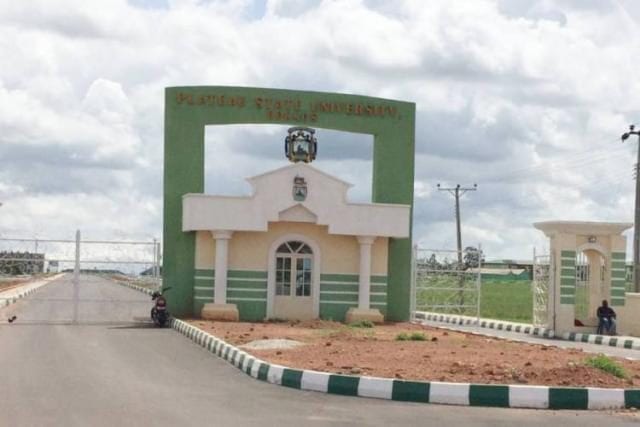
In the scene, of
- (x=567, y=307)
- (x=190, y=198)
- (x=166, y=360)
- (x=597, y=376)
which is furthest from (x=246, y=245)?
(x=597, y=376)

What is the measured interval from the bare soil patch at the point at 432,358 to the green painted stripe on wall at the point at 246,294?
3.62 meters

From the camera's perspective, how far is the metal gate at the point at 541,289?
2919cm

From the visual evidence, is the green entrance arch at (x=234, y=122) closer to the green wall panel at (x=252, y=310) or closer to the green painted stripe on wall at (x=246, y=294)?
the green painted stripe on wall at (x=246, y=294)

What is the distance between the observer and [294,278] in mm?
29453

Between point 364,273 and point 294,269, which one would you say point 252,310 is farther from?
point 364,273


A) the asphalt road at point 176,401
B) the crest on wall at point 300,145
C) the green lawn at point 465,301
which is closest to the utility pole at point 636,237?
the green lawn at point 465,301

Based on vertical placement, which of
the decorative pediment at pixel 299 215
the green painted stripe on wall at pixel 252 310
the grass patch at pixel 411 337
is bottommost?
the grass patch at pixel 411 337

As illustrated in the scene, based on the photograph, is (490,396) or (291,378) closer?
(490,396)

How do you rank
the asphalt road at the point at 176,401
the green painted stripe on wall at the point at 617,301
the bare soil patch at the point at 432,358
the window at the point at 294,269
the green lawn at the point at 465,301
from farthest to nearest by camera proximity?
the green lawn at the point at 465,301
the window at the point at 294,269
the green painted stripe on wall at the point at 617,301
the bare soil patch at the point at 432,358
the asphalt road at the point at 176,401

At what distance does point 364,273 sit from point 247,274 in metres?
3.36

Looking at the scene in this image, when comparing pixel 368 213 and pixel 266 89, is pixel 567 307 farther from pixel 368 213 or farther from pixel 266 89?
pixel 266 89

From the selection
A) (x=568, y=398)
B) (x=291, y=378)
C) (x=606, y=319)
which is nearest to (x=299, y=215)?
(x=606, y=319)

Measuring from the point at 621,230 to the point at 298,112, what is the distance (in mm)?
9729

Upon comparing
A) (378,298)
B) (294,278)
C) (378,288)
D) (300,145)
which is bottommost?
(378,298)
